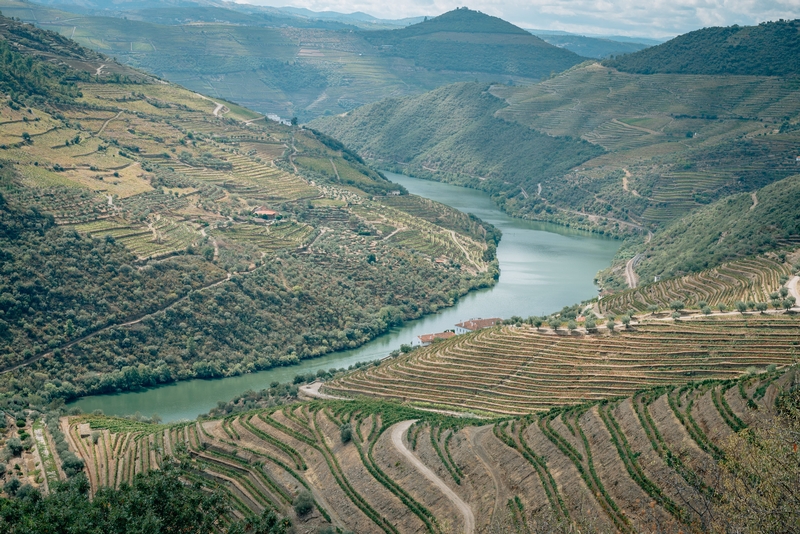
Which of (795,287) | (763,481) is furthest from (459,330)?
(763,481)

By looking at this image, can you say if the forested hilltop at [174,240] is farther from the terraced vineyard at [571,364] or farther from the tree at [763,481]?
the tree at [763,481]

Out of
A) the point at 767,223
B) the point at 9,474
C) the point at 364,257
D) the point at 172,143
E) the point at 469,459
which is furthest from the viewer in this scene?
the point at 172,143

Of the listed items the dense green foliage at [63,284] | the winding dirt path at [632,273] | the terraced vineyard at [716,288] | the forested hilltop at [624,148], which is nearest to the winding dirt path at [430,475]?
the terraced vineyard at [716,288]

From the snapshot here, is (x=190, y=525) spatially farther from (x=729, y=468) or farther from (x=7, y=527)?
(x=729, y=468)

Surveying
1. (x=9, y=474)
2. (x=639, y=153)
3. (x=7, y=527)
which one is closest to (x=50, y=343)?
(x=9, y=474)

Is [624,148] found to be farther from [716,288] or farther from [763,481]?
[763,481]

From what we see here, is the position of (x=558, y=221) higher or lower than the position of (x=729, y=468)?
lower

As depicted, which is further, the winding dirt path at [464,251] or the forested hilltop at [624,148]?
the forested hilltop at [624,148]
